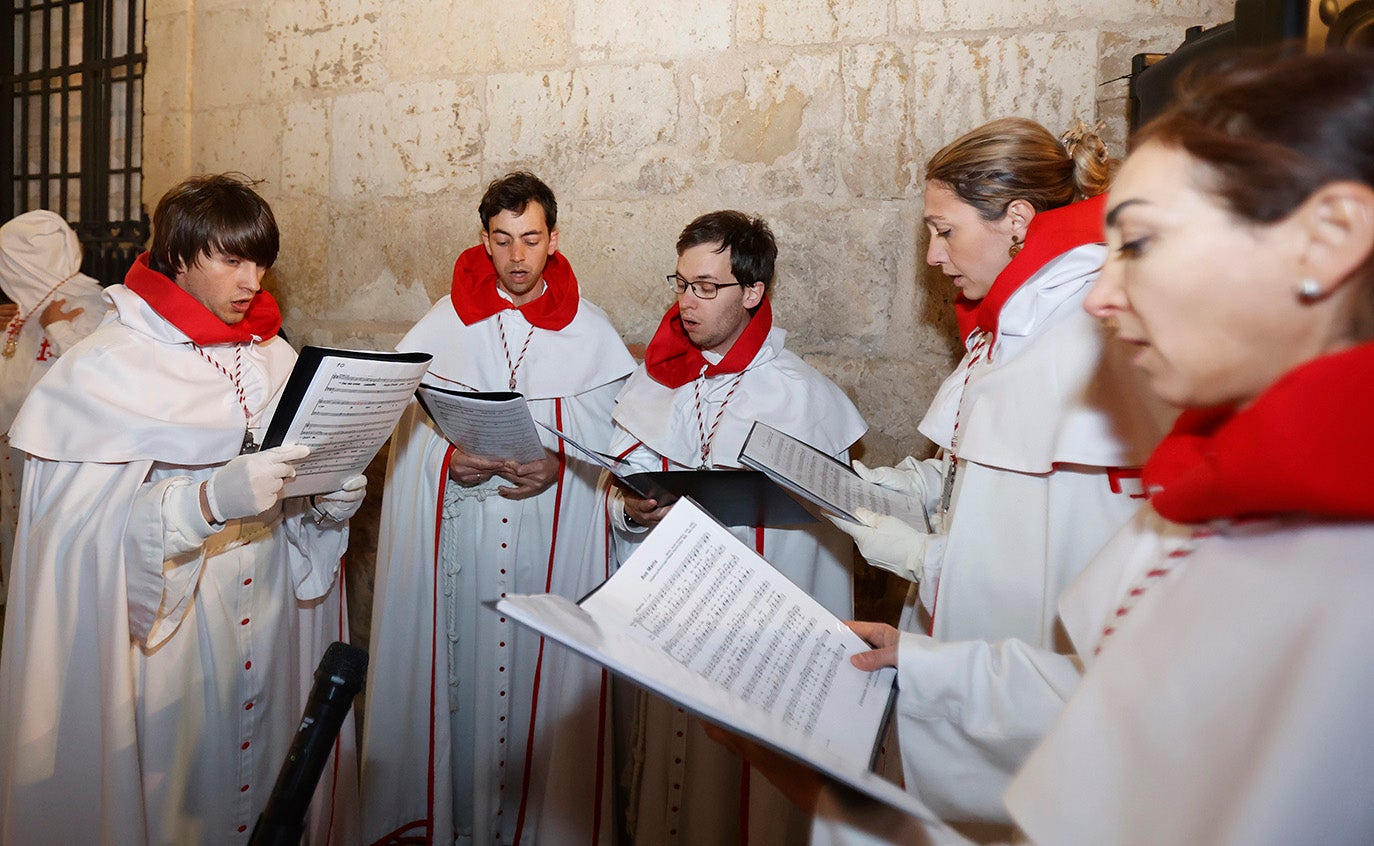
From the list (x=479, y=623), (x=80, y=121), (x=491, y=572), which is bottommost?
(x=479, y=623)

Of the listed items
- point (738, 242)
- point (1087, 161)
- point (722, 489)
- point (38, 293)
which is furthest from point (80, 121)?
point (1087, 161)

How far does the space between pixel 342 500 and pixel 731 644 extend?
1.88m

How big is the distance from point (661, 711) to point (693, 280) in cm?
149

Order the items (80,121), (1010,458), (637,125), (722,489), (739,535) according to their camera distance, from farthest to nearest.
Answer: (80,121), (637,125), (739,535), (722,489), (1010,458)

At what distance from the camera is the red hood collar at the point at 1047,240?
2129 millimetres

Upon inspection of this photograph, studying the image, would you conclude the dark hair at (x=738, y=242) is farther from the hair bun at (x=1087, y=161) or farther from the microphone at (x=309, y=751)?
the microphone at (x=309, y=751)

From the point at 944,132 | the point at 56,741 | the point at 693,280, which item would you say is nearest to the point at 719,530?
the point at 693,280

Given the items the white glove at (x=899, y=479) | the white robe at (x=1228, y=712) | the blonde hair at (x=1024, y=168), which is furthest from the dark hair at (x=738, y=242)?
the white robe at (x=1228, y=712)

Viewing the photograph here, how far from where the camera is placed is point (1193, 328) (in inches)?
40.9

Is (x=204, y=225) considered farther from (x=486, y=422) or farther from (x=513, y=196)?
(x=513, y=196)

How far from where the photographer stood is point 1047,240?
2174 mm

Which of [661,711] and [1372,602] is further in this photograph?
[661,711]

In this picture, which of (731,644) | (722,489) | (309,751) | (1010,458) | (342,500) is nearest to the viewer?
(309,751)

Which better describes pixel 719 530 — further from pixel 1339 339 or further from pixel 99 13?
pixel 99 13
